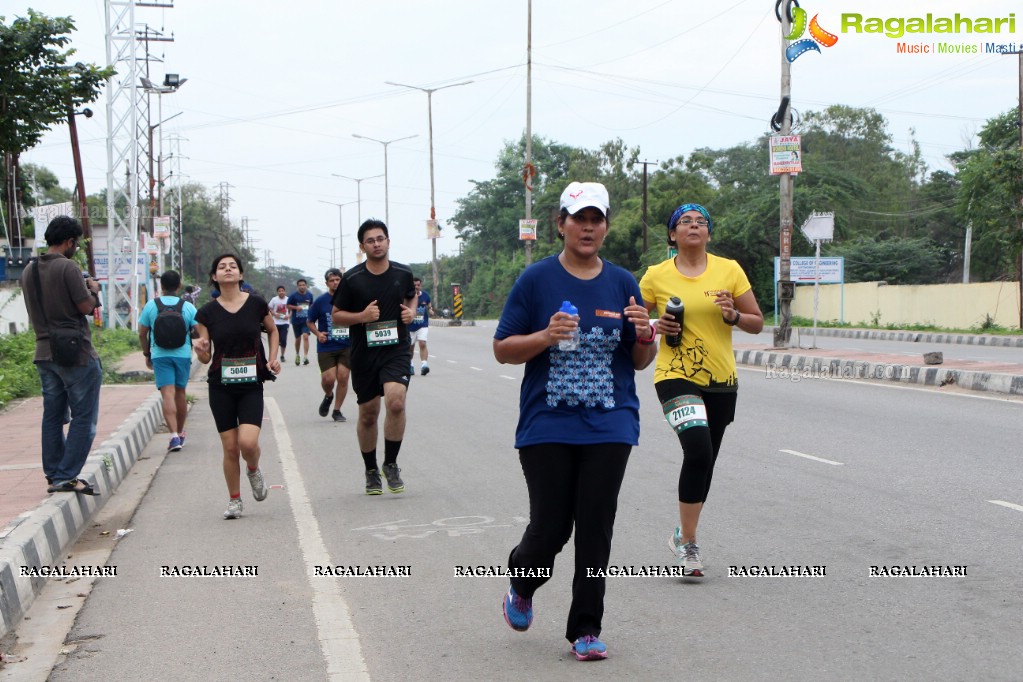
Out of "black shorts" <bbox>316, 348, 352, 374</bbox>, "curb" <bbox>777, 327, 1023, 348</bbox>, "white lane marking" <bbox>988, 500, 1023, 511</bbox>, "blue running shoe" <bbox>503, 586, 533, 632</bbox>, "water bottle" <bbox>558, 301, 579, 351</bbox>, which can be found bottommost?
"curb" <bbox>777, 327, 1023, 348</bbox>

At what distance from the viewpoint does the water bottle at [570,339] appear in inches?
176

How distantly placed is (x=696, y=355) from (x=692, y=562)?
3.45 feet

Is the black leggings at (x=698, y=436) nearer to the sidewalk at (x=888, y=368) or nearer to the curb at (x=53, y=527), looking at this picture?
the curb at (x=53, y=527)

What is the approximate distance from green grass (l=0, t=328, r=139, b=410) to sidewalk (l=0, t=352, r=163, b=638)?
945 mm

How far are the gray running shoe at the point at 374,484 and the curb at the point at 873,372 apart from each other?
10.2 metres

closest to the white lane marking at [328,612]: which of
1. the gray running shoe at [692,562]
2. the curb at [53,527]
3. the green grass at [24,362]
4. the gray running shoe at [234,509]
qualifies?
the gray running shoe at [234,509]

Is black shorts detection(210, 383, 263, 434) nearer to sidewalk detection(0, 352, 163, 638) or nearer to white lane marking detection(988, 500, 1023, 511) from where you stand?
sidewalk detection(0, 352, 163, 638)

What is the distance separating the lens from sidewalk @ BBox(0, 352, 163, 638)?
240 inches

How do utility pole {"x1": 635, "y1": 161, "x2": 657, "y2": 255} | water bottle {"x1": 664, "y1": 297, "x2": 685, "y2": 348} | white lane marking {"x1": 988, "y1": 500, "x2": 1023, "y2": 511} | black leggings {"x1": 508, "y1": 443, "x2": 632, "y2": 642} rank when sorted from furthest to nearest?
utility pole {"x1": 635, "y1": 161, "x2": 657, "y2": 255} < white lane marking {"x1": 988, "y1": 500, "x2": 1023, "y2": 511} < water bottle {"x1": 664, "y1": 297, "x2": 685, "y2": 348} < black leggings {"x1": 508, "y1": 443, "x2": 632, "y2": 642}

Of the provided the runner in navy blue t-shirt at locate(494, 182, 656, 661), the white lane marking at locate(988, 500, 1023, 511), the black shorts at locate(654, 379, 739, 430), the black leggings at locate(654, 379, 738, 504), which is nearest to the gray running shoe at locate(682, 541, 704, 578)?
the black leggings at locate(654, 379, 738, 504)

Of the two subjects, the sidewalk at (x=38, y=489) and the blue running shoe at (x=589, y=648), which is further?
the sidewalk at (x=38, y=489)

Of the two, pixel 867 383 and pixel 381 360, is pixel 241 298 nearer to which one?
pixel 381 360

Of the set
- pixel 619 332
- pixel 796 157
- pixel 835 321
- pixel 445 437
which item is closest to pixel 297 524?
pixel 619 332

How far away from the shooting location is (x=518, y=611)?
4883 mm
